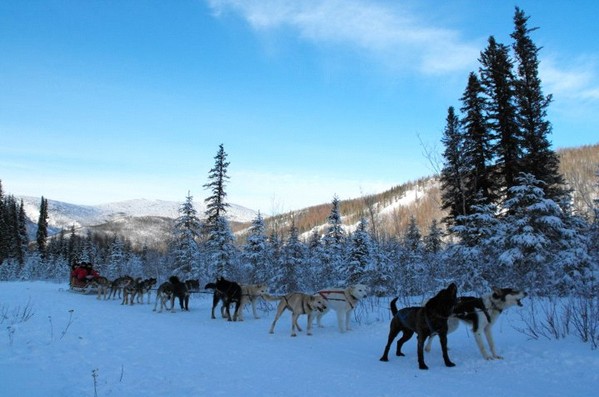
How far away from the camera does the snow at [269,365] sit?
551 centimetres

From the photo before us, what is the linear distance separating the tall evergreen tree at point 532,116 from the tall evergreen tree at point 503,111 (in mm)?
349

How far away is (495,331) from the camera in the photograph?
28.3ft

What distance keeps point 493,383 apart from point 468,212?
56.7ft

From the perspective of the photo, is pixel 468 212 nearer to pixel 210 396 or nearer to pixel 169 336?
pixel 169 336

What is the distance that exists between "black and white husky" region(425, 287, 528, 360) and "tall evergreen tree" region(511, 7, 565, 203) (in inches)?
527

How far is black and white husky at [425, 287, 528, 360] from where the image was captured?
703 centimetres

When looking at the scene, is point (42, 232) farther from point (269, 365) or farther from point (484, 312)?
point (484, 312)

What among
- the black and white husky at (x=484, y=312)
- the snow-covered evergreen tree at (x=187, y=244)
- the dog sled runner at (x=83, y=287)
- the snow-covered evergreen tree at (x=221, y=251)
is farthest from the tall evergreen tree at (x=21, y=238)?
the black and white husky at (x=484, y=312)

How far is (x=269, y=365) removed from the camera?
722 centimetres

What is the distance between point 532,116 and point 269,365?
1946cm

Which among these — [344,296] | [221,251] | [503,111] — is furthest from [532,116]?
[221,251]

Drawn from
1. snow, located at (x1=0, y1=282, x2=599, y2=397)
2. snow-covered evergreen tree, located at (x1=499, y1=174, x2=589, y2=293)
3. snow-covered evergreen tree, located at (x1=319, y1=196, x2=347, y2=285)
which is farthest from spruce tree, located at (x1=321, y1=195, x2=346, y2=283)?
snow, located at (x1=0, y1=282, x2=599, y2=397)

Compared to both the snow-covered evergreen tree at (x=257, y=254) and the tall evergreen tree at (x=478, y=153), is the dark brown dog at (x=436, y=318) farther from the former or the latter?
the snow-covered evergreen tree at (x=257, y=254)

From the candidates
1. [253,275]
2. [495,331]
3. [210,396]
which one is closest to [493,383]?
[495,331]
